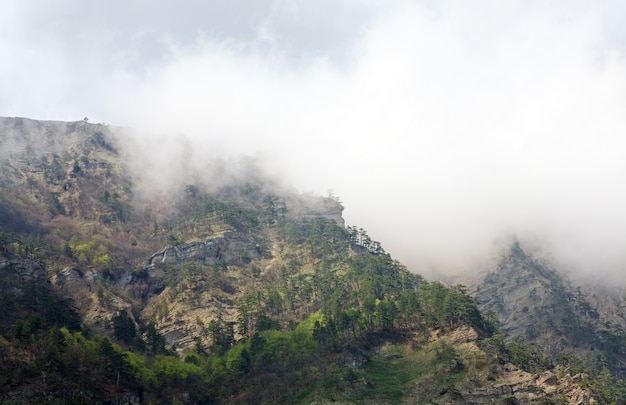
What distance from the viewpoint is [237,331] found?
15525cm

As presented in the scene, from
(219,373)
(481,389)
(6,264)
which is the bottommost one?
(481,389)

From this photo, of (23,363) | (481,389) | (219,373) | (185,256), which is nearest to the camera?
(23,363)

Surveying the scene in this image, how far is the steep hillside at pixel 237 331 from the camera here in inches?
4557

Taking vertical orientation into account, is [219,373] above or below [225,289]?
below

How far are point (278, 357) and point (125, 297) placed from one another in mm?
62224

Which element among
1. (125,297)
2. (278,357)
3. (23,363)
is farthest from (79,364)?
(125,297)

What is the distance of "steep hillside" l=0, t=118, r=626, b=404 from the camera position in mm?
115750

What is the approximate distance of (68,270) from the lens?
170m

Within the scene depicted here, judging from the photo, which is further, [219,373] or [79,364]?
[219,373]

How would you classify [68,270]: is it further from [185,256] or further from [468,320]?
[468,320]

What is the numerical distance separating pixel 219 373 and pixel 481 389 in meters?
54.7

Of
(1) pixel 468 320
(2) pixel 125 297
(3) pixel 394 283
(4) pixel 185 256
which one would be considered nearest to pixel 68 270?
(2) pixel 125 297

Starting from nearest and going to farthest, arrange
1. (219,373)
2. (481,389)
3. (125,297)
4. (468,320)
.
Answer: (481,389) → (219,373) → (468,320) → (125,297)

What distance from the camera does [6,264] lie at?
493 feet
